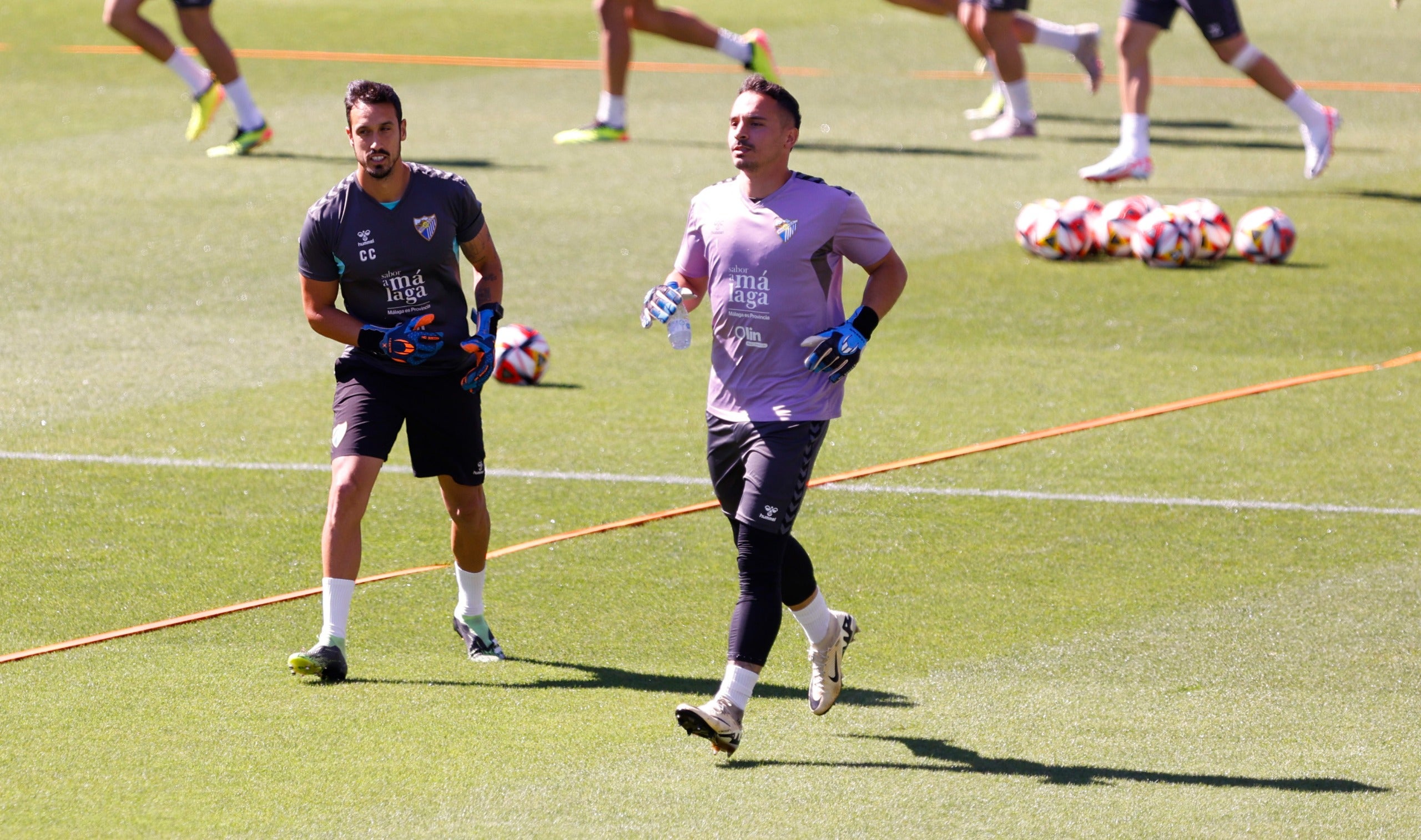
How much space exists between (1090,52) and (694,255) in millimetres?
Result: 13980

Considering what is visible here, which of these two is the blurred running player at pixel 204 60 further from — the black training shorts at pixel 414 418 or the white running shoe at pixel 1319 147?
the black training shorts at pixel 414 418

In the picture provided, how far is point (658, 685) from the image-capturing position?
702 cm

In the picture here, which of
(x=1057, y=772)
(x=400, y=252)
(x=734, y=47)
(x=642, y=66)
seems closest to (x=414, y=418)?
(x=400, y=252)

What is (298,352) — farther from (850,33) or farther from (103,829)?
(850,33)

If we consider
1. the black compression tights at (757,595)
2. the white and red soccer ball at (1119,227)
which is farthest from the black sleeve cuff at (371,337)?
the white and red soccer ball at (1119,227)

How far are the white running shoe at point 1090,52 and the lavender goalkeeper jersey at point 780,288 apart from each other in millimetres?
13805

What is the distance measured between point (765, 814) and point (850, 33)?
70.5ft

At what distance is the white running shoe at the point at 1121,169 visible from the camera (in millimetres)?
15859

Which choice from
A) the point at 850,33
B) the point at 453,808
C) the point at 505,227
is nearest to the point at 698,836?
the point at 453,808

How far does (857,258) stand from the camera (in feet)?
21.7

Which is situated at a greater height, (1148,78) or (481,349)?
(481,349)

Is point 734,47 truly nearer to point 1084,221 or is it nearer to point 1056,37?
point 1056,37

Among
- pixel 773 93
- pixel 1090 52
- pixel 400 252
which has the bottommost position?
pixel 1090 52

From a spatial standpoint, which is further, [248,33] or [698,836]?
[248,33]
